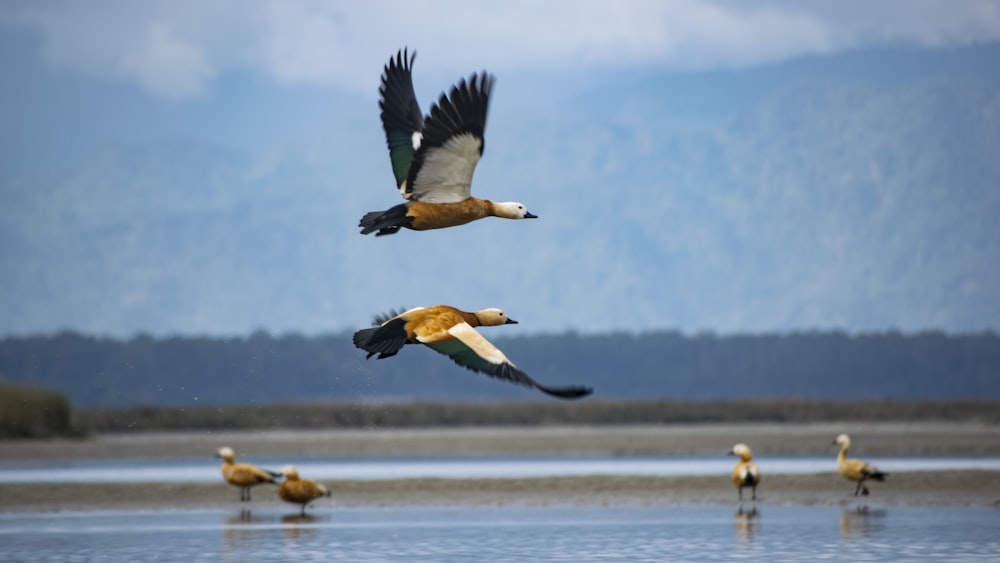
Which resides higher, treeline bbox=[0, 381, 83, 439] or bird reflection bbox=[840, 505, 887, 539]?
treeline bbox=[0, 381, 83, 439]

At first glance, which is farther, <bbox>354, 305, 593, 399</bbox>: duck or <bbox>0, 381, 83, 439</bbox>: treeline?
<bbox>0, 381, 83, 439</bbox>: treeline

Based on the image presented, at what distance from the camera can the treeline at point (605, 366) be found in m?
116

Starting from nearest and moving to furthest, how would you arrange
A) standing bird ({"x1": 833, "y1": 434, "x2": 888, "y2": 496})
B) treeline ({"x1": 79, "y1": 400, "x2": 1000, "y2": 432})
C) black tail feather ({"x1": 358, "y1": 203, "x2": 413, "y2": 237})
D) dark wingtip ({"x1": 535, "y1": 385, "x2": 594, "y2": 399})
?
dark wingtip ({"x1": 535, "y1": 385, "x2": 594, "y2": 399}), black tail feather ({"x1": 358, "y1": 203, "x2": 413, "y2": 237}), standing bird ({"x1": 833, "y1": 434, "x2": 888, "y2": 496}), treeline ({"x1": 79, "y1": 400, "x2": 1000, "y2": 432})

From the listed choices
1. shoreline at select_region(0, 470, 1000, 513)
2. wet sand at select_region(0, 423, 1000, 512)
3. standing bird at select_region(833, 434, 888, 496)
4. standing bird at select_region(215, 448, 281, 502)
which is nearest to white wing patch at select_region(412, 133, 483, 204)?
shoreline at select_region(0, 470, 1000, 513)

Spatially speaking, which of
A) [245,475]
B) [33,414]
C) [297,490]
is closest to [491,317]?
[297,490]

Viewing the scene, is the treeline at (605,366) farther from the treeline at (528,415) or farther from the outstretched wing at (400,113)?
the outstretched wing at (400,113)

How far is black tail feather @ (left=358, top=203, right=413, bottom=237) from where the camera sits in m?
14.8

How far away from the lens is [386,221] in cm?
1501

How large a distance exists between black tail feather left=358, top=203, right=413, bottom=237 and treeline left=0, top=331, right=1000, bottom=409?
95017 millimetres

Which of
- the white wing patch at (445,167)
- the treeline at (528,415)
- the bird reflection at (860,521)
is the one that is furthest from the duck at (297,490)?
the treeline at (528,415)

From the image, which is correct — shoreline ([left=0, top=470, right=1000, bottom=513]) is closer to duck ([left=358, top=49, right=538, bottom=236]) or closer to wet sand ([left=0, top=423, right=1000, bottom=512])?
wet sand ([left=0, top=423, right=1000, bottom=512])

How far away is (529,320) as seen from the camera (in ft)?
625

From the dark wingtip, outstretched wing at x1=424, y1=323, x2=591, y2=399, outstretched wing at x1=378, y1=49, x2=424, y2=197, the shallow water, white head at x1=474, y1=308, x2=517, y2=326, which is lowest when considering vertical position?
the shallow water

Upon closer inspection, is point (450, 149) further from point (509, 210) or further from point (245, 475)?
point (245, 475)
